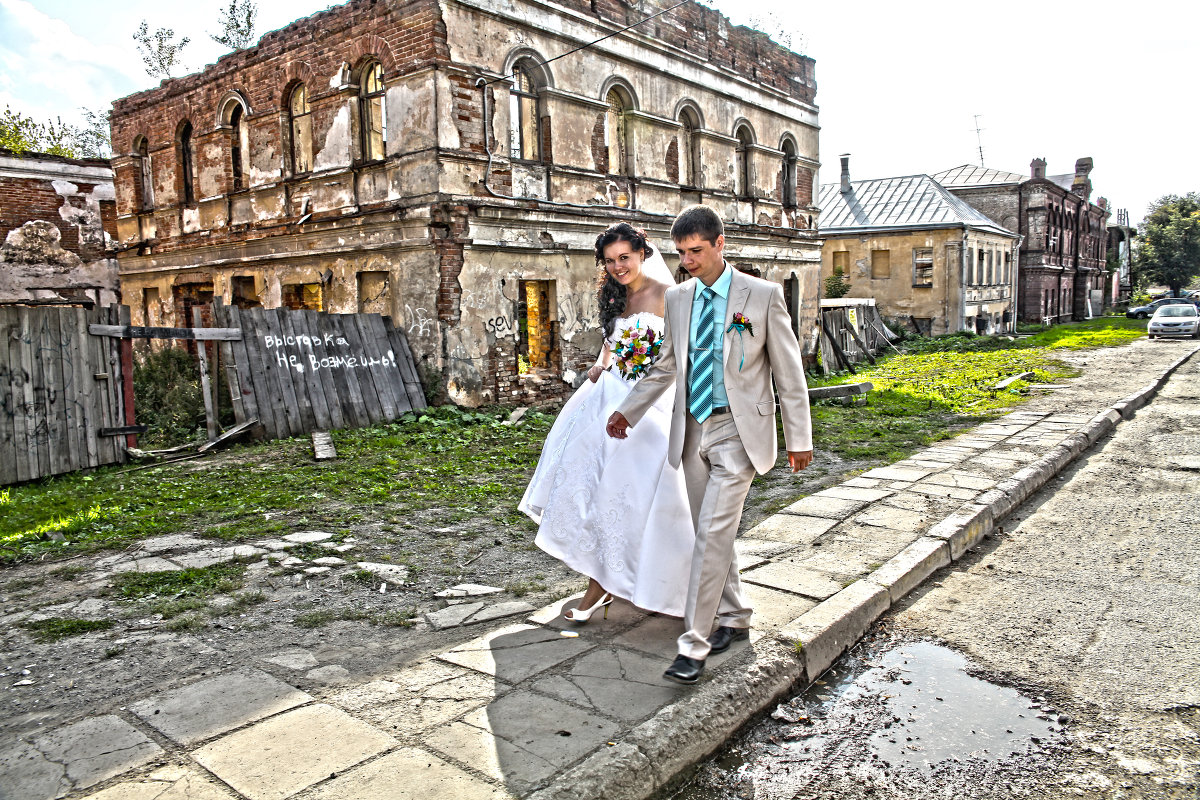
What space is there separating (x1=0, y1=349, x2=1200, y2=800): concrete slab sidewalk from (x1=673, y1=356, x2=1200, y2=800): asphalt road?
0.65 ft

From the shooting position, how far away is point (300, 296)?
47.3ft

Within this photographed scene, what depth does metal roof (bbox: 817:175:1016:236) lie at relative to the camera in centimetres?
3075

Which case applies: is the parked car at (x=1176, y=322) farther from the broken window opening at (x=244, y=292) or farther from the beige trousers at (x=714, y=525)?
the beige trousers at (x=714, y=525)

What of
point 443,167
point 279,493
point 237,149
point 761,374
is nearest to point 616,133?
point 443,167

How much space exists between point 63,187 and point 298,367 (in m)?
10.8

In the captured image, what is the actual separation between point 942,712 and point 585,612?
1722 mm

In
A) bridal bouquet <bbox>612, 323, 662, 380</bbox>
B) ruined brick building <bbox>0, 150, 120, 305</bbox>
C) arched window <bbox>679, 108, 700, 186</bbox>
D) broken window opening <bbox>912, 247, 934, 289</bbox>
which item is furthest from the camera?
broken window opening <bbox>912, 247, 934, 289</bbox>

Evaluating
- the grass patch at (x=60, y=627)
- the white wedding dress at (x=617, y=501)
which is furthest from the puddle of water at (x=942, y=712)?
the grass patch at (x=60, y=627)

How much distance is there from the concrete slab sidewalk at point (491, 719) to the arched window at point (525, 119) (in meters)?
10.5

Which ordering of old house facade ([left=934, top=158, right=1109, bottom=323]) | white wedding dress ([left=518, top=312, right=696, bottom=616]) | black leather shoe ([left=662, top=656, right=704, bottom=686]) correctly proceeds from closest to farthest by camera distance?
1. black leather shoe ([left=662, top=656, right=704, bottom=686])
2. white wedding dress ([left=518, top=312, right=696, bottom=616])
3. old house facade ([left=934, top=158, right=1109, bottom=323])

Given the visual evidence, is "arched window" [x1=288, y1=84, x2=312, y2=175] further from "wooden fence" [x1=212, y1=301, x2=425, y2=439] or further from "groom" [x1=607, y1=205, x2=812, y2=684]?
"groom" [x1=607, y1=205, x2=812, y2=684]

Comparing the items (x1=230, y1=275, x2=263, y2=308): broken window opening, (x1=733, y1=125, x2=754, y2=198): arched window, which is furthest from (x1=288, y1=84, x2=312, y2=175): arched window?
(x1=733, y1=125, x2=754, y2=198): arched window

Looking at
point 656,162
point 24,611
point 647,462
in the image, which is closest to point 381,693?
point 647,462

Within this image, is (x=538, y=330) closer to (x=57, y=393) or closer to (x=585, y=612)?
(x=57, y=393)
